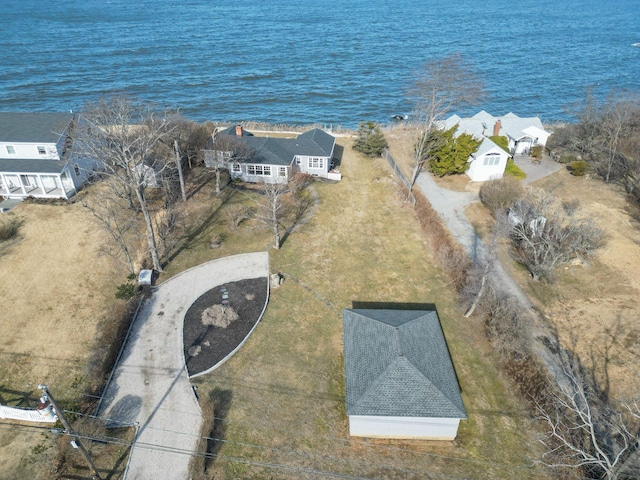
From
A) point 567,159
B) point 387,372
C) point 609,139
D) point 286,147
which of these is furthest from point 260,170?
point 609,139

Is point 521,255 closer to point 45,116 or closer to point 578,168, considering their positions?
point 578,168

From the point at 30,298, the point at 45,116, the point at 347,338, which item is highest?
the point at 45,116

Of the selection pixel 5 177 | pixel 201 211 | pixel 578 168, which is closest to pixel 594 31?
pixel 578 168

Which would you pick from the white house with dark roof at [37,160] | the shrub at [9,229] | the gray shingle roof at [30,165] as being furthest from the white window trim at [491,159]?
the shrub at [9,229]

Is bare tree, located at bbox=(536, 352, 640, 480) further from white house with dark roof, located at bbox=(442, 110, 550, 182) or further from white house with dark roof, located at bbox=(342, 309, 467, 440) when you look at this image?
white house with dark roof, located at bbox=(442, 110, 550, 182)

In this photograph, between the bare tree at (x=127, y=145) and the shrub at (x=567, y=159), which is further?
the shrub at (x=567, y=159)

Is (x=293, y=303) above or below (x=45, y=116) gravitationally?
below

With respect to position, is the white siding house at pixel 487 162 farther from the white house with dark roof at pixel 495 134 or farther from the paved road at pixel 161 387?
the paved road at pixel 161 387
